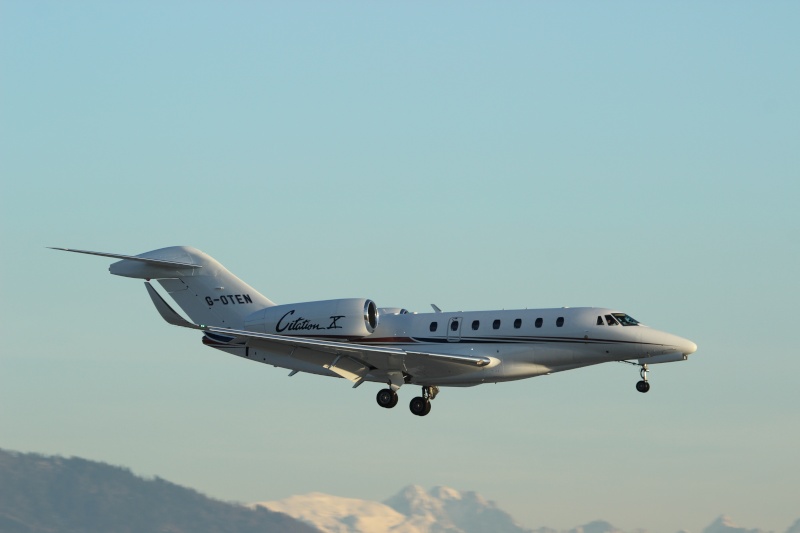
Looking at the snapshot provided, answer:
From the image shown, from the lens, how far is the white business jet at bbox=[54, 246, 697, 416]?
45.2 meters

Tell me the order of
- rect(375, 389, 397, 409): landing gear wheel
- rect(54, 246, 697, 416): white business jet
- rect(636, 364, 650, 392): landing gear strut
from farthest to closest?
rect(375, 389, 397, 409): landing gear wheel
rect(54, 246, 697, 416): white business jet
rect(636, 364, 650, 392): landing gear strut

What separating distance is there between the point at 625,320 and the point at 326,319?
10393 millimetres

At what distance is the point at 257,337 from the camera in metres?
46.3

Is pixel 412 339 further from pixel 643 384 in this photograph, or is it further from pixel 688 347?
pixel 688 347

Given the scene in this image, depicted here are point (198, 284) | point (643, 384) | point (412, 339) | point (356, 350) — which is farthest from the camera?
point (198, 284)

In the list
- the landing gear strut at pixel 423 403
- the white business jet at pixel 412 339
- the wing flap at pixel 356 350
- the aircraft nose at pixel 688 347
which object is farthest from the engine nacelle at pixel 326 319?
the aircraft nose at pixel 688 347

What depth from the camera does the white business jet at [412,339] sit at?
45.2m

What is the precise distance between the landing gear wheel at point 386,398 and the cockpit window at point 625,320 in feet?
26.9

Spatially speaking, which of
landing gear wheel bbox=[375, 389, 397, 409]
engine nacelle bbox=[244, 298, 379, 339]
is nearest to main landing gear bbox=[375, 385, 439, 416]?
landing gear wheel bbox=[375, 389, 397, 409]

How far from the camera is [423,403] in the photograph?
48438 mm

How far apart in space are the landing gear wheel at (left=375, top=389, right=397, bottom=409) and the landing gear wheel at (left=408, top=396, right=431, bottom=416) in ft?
2.23

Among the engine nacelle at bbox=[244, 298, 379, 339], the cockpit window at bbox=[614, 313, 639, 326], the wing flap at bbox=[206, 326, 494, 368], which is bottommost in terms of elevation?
the wing flap at bbox=[206, 326, 494, 368]

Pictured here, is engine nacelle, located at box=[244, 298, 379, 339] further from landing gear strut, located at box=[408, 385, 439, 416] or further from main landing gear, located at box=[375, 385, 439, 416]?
landing gear strut, located at box=[408, 385, 439, 416]

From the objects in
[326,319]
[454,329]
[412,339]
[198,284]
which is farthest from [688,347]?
[198,284]
